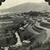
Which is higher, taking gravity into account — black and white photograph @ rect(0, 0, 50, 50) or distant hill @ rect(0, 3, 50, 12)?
distant hill @ rect(0, 3, 50, 12)

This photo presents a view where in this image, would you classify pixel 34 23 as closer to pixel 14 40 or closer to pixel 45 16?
pixel 45 16

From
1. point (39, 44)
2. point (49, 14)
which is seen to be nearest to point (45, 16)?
point (49, 14)

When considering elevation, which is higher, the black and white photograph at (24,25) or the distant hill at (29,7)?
the distant hill at (29,7)

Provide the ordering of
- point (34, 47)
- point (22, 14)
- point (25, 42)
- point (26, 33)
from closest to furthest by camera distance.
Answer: point (34, 47)
point (25, 42)
point (26, 33)
point (22, 14)

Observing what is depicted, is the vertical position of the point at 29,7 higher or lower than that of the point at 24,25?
higher

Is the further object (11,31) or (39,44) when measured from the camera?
(11,31)

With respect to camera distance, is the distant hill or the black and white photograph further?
the distant hill

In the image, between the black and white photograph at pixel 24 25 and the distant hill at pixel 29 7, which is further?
the distant hill at pixel 29 7

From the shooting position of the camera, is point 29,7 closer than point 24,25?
No
